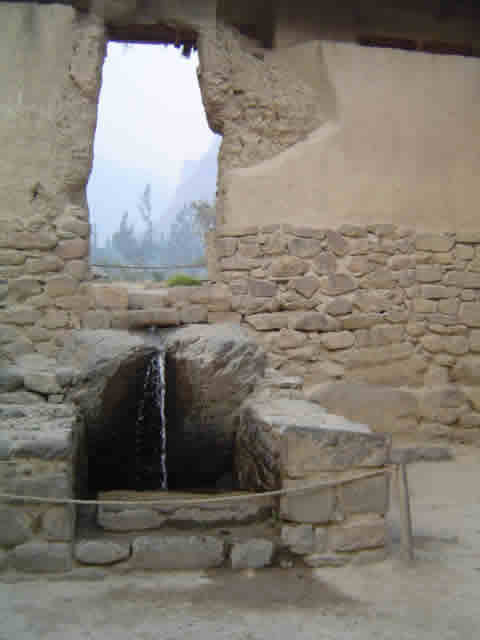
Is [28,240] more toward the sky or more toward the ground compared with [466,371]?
more toward the sky

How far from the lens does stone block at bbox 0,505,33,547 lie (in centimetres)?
286

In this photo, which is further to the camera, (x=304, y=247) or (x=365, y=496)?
(x=304, y=247)

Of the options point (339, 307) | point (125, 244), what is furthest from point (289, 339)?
→ point (125, 244)

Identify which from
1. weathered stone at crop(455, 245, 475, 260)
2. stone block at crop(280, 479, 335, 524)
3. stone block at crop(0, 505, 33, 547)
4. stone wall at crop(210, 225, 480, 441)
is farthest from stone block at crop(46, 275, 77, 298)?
weathered stone at crop(455, 245, 475, 260)

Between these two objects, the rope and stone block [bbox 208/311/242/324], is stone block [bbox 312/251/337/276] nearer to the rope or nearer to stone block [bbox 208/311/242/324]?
stone block [bbox 208/311/242/324]

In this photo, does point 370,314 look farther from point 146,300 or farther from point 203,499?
point 203,499

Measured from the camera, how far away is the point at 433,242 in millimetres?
5484

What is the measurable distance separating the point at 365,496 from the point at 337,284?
2.56m

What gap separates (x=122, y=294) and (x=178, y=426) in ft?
3.94

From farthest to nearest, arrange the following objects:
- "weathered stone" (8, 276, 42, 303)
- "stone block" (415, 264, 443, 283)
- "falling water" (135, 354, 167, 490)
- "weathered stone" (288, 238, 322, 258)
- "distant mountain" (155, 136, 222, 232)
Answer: "distant mountain" (155, 136, 222, 232) < "stone block" (415, 264, 443, 283) < "weathered stone" (288, 238, 322, 258) < "weathered stone" (8, 276, 42, 303) < "falling water" (135, 354, 167, 490)

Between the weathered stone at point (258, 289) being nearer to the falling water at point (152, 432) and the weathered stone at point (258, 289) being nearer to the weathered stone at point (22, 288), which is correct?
the falling water at point (152, 432)

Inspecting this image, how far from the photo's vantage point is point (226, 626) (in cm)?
243

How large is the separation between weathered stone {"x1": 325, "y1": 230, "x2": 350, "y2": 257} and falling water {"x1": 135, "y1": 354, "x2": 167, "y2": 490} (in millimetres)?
1905

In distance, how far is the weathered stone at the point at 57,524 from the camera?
2.88 metres
